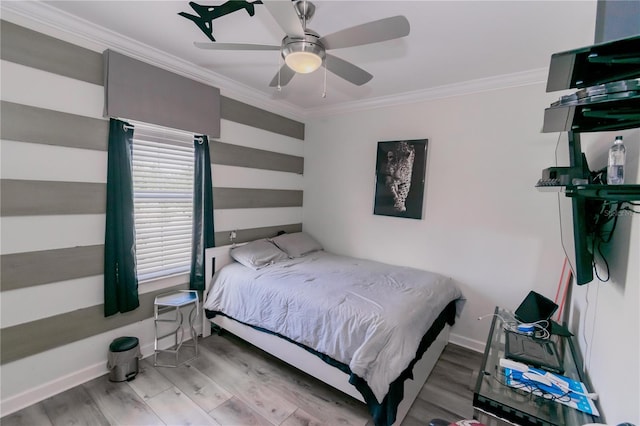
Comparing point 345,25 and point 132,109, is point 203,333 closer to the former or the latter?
point 132,109

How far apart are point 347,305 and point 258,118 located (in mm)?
2450

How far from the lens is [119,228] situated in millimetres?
2240

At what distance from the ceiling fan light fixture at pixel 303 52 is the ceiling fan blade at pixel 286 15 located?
0.04m

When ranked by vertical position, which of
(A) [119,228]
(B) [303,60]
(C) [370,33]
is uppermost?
(C) [370,33]

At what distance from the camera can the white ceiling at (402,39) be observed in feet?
5.58

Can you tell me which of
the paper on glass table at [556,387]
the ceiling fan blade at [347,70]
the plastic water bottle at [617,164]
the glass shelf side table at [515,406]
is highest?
the ceiling fan blade at [347,70]

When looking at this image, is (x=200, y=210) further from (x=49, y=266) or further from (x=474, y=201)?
(x=474, y=201)

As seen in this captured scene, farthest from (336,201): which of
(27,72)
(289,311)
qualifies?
(27,72)

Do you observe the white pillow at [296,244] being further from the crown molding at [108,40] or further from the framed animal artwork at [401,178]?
the crown molding at [108,40]

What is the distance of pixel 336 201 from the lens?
3781 millimetres

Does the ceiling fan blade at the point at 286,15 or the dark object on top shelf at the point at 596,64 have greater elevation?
the ceiling fan blade at the point at 286,15

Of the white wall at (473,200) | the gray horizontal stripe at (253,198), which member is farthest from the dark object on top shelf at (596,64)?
the gray horizontal stripe at (253,198)

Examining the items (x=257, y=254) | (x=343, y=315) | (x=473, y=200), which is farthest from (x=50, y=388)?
(x=473, y=200)

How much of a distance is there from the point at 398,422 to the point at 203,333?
2.01 m
